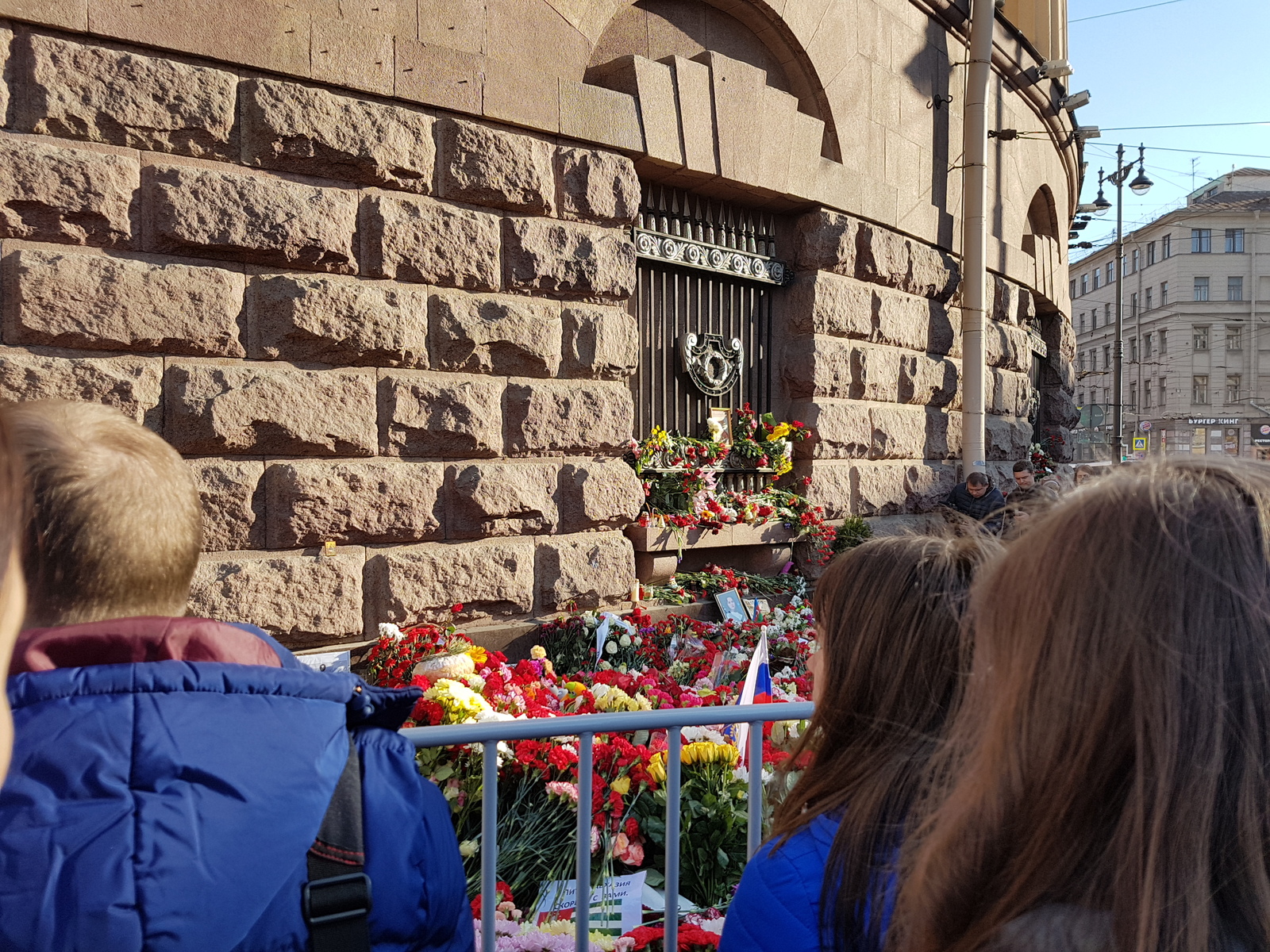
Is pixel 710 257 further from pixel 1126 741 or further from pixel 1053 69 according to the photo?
pixel 1053 69

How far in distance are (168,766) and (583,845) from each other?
123cm

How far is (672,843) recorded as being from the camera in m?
2.21

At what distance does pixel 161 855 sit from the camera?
1.04 meters

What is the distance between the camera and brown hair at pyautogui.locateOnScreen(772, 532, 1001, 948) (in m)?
1.39

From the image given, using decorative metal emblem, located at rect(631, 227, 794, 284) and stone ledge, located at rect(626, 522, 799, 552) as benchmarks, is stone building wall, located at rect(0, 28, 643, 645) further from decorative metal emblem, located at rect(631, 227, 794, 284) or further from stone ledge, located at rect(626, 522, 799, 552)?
decorative metal emblem, located at rect(631, 227, 794, 284)

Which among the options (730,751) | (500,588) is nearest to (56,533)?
(730,751)

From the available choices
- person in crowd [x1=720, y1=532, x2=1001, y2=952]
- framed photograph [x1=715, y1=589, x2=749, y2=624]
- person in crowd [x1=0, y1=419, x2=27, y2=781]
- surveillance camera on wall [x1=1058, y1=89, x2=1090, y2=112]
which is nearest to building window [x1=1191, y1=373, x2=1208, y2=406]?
surveillance camera on wall [x1=1058, y1=89, x2=1090, y2=112]

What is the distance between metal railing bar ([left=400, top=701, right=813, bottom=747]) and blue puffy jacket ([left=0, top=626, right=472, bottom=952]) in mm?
679

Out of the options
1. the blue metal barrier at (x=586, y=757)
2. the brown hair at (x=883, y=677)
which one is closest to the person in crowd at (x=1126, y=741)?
the brown hair at (x=883, y=677)

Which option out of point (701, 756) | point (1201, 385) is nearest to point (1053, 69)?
point (701, 756)

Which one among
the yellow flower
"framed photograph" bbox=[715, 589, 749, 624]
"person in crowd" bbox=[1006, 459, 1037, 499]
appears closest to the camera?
the yellow flower

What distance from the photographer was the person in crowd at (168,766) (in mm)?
1023

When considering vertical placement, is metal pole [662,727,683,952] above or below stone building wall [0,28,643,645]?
below

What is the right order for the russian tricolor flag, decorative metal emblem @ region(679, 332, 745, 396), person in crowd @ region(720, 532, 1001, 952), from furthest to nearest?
decorative metal emblem @ region(679, 332, 745, 396) → the russian tricolor flag → person in crowd @ region(720, 532, 1001, 952)
